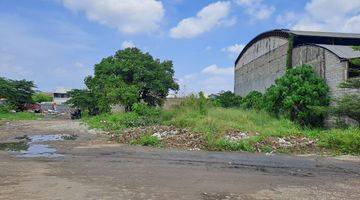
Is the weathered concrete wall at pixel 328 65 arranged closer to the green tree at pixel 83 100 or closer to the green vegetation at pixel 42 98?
the green tree at pixel 83 100

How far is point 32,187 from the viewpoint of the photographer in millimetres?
8578

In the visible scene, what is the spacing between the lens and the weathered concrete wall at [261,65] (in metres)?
35.0

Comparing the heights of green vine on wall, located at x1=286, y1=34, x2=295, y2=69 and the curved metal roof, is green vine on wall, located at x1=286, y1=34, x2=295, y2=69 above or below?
below

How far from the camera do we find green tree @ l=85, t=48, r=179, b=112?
1492 inches

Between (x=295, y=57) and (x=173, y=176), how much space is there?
22.9 m

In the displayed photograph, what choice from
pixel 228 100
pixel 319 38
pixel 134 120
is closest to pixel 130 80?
pixel 228 100

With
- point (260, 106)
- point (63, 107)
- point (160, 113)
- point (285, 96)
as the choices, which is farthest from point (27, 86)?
point (285, 96)

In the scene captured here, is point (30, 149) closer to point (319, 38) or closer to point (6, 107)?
point (319, 38)

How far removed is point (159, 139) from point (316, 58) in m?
13.1

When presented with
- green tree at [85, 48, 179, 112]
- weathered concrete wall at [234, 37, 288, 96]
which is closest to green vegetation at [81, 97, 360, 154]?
weathered concrete wall at [234, 37, 288, 96]

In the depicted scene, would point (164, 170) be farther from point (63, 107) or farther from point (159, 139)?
point (63, 107)

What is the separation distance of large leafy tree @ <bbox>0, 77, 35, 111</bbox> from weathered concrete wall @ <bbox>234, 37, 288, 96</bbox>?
24452 millimetres

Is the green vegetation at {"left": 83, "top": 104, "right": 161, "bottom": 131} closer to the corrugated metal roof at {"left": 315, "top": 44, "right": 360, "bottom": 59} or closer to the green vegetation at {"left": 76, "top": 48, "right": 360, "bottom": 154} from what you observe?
the green vegetation at {"left": 76, "top": 48, "right": 360, "bottom": 154}

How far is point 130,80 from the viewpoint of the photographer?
1650 inches
